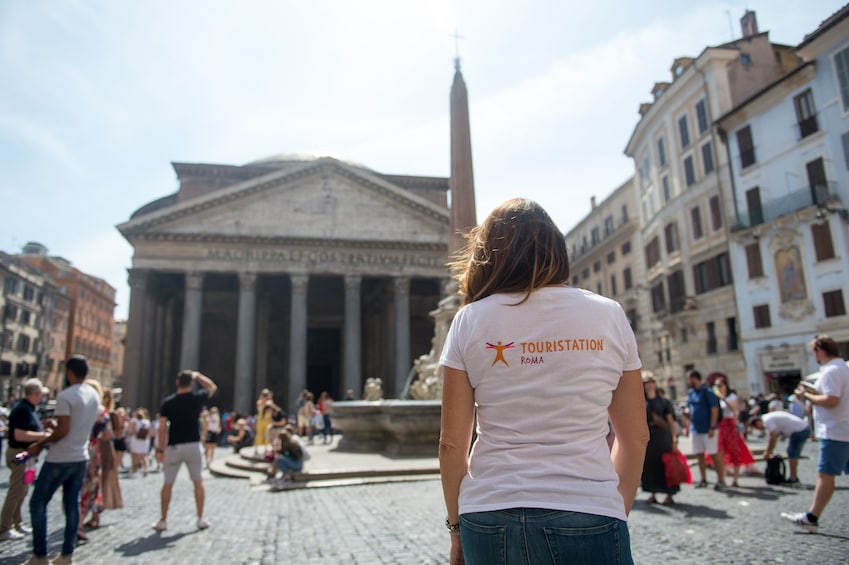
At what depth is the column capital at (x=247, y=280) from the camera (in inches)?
1059

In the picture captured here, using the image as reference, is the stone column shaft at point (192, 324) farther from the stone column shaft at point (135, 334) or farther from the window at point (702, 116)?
the window at point (702, 116)

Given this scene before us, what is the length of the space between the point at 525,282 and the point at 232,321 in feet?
109

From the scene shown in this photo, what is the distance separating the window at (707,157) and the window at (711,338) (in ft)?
19.5

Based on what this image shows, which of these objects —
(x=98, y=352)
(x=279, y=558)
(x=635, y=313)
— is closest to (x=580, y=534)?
(x=279, y=558)

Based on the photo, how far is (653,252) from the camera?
92.6 feet

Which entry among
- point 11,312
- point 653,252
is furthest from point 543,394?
point 11,312

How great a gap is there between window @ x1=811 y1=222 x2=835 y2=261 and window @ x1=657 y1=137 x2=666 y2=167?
893 centimetres

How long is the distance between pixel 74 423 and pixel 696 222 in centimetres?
2414

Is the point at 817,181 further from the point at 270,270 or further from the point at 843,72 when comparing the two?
the point at 270,270

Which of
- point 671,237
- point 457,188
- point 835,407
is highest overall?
A: point 671,237

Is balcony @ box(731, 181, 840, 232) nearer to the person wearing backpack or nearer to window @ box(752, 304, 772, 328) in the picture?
window @ box(752, 304, 772, 328)

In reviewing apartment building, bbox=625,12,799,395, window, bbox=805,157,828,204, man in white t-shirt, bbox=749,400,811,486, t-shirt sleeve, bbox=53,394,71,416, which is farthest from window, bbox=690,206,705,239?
t-shirt sleeve, bbox=53,394,71,416

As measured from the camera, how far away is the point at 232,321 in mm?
32969

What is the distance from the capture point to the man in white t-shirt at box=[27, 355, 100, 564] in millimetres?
4441
